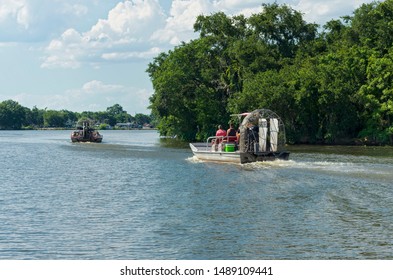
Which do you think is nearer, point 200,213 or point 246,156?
point 200,213

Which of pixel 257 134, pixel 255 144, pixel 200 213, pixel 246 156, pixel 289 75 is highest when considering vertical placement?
pixel 289 75

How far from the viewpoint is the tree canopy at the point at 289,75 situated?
73.4m

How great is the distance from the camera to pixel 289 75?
7856 cm

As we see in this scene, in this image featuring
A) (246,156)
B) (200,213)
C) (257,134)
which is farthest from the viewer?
(257,134)

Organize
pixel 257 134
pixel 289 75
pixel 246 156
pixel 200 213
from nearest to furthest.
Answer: pixel 200 213, pixel 246 156, pixel 257 134, pixel 289 75

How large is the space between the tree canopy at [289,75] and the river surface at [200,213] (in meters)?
33.0

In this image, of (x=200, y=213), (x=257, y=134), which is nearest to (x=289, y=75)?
(x=257, y=134)

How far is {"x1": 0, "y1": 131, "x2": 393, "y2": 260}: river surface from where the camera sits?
18.4m

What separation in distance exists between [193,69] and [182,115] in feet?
22.6

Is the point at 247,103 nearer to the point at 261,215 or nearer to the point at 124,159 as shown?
the point at 124,159

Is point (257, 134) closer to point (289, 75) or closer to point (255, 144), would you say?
point (255, 144)

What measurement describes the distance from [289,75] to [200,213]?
5661 centimetres

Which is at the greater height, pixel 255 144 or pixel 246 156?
pixel 255 144

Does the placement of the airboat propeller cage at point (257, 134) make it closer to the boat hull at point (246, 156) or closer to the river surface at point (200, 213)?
the boat hull at point (246, 156)
